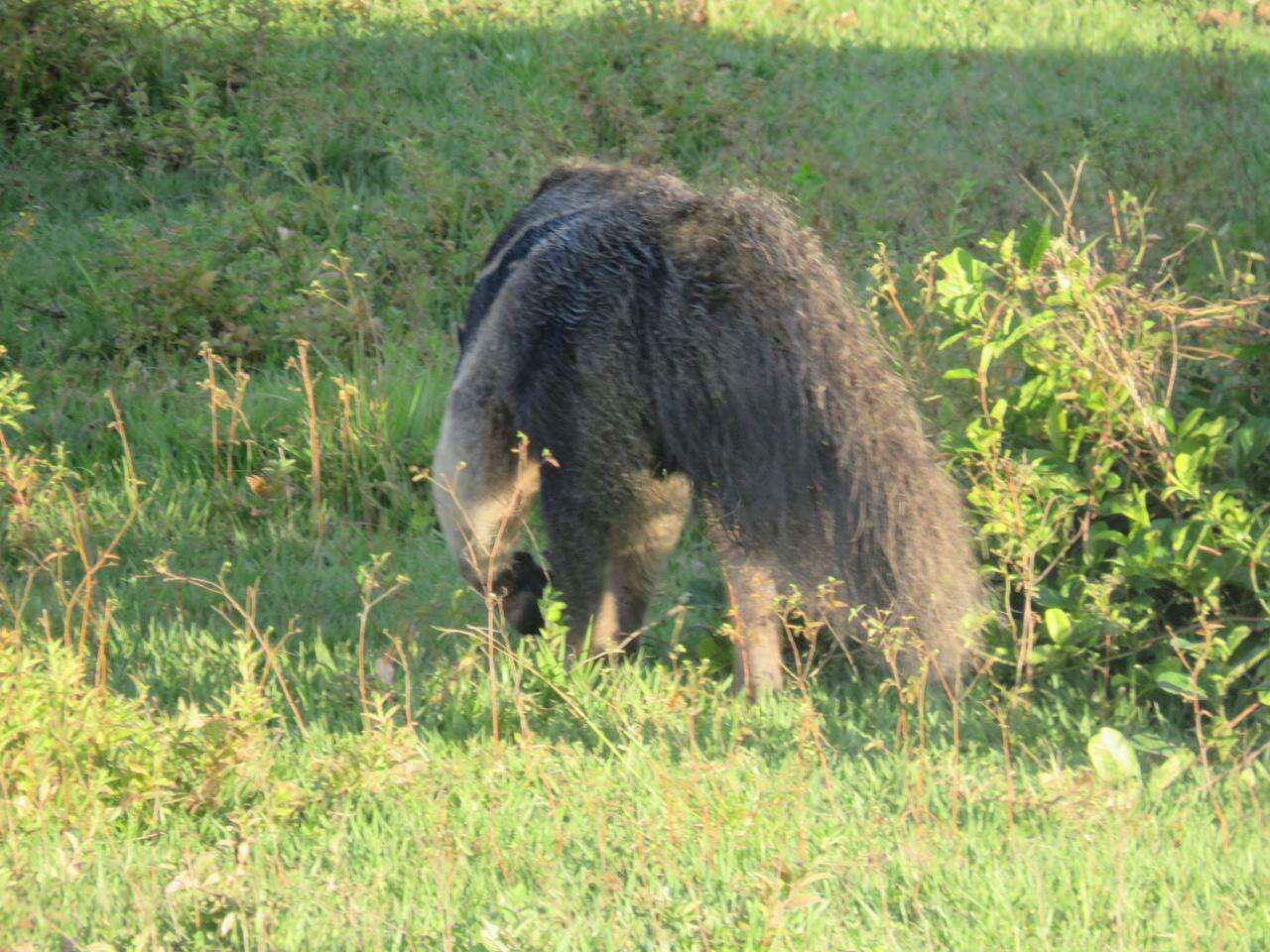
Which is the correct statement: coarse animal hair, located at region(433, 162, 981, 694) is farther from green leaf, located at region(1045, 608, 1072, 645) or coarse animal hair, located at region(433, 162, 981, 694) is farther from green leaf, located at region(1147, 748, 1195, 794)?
green leaf, located at region(1147, 748, 1195, 794)

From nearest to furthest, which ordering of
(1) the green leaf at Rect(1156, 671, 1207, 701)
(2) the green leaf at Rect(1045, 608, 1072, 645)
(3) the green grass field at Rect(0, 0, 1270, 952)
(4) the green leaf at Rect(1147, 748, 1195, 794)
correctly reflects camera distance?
(3) the green grass field at Rect(0, 0, 1270, 952) → (4) the green leaf at Rect(1147, 748, 1195, 794) → (1) the green leaf at Rect(1156, 671, 1207, 701) → (2) the green leaf at Rect(1045, 608, 1072, 645)

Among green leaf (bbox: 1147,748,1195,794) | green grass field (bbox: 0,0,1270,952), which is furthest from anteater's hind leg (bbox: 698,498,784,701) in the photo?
green leaf (bbox: 1147,748,1195,794)

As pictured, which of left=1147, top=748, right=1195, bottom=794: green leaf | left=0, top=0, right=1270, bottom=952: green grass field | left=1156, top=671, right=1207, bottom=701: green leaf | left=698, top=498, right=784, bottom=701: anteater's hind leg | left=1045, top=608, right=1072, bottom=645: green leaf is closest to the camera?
left=0, top=0, right=1270, bottom=952: green grass field

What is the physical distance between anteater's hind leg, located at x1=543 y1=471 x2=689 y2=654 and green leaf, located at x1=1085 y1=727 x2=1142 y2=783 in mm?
1152

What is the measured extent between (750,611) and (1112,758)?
3.28ft

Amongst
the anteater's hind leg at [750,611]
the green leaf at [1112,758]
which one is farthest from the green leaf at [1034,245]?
the green leaf at [1112,758]

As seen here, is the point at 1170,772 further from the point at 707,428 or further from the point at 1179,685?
the point at 707,428

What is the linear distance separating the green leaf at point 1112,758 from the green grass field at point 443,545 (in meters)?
0.01

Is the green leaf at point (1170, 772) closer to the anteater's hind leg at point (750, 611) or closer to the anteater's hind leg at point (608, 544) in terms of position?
the anteater's hind leg at point (750, 611)

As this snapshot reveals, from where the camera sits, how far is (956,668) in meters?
3.64

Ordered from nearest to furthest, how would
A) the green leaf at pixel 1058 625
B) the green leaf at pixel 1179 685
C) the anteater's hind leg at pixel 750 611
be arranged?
the green leaf at pixel 1179 685 < the anteater's hind leg at pixel 750 611 < the green leaf at pixel 1058 625

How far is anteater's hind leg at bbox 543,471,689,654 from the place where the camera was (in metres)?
3.93

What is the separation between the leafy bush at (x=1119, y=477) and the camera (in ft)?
12.3

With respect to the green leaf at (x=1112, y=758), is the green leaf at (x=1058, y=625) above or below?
above
